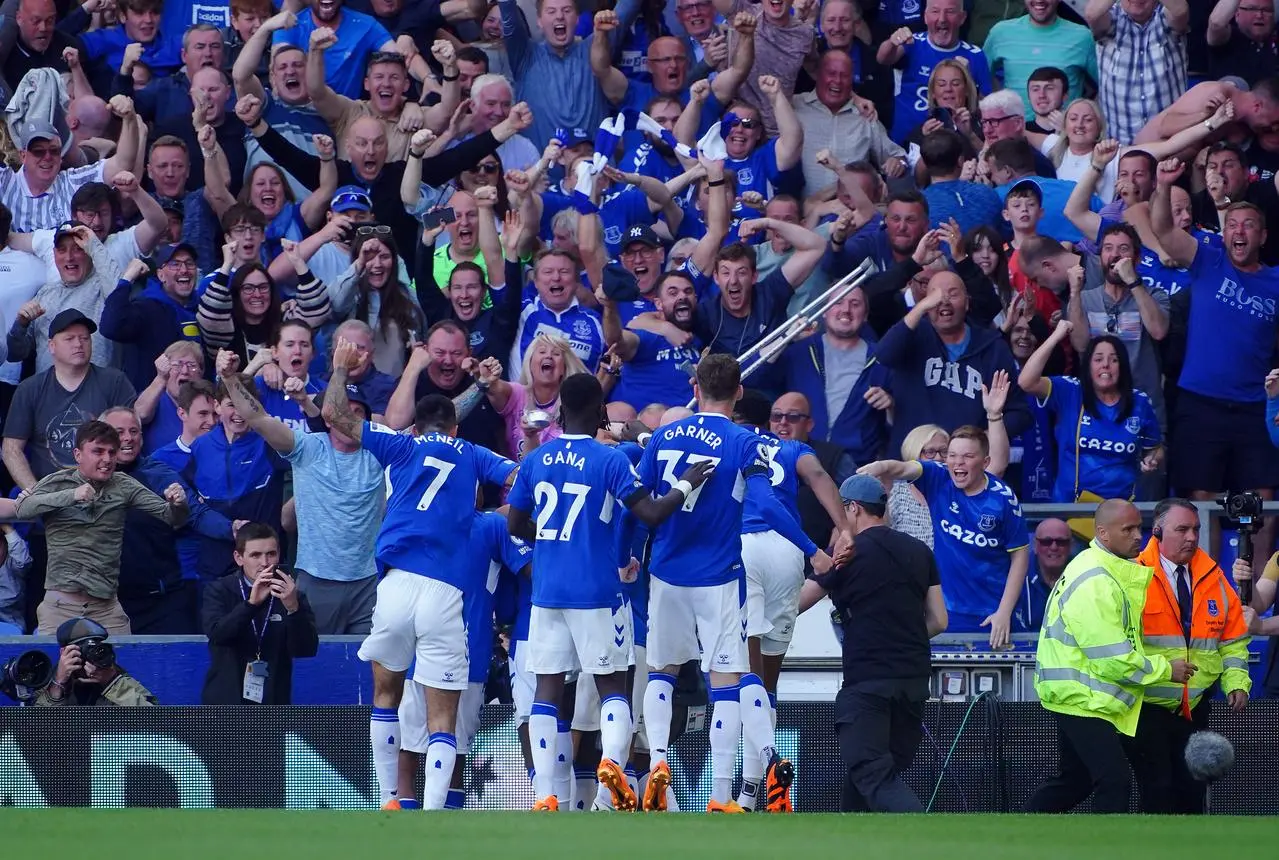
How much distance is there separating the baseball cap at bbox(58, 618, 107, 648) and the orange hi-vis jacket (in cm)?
583

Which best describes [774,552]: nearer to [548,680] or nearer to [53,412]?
[548,680]

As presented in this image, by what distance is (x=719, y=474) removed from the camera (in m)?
10.5

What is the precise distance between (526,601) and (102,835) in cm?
382

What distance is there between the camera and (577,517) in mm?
10391

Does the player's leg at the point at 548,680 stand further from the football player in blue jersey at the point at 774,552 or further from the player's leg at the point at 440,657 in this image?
the football player in blue jersey at the point at 774,552

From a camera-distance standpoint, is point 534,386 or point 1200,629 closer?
point 1200,629

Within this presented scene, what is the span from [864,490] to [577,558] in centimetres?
158

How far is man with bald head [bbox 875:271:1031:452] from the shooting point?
13766mm

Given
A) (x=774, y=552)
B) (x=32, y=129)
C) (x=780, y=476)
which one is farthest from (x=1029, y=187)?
(x=32, y=129)

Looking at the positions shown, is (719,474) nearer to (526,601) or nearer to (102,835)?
(526,601)

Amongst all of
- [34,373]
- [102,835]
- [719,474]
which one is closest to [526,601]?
[719,474]

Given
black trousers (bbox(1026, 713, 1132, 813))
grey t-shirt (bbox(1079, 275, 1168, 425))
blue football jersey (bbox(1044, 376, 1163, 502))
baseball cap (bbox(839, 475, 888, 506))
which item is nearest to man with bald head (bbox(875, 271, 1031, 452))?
blue football jersey (bbox(1044, 376, 1163, 502))

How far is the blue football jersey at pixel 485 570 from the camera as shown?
36.6ft

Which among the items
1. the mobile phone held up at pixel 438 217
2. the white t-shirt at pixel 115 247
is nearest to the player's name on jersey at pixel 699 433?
the mobile phone held up at pixel 438 217
